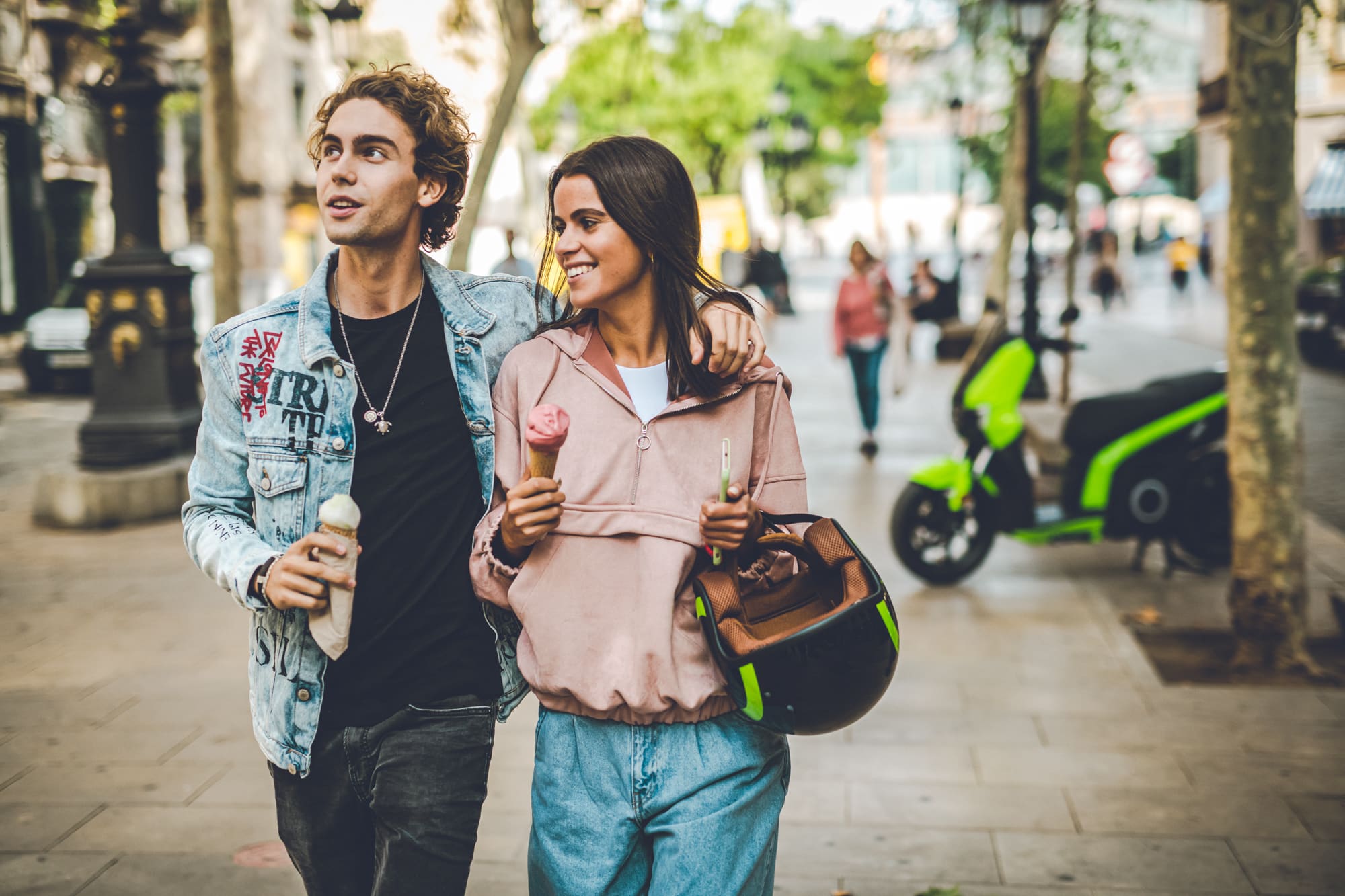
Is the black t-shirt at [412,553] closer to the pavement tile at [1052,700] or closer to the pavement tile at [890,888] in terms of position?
the pavement tile at [890,888]

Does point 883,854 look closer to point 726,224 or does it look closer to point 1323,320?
point 1323,320

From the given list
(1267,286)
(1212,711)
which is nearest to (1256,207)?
(1267,286)

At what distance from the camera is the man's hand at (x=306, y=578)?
7.03ft

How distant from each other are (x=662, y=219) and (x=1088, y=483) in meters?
5.55

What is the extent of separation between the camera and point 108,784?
15.2 feet

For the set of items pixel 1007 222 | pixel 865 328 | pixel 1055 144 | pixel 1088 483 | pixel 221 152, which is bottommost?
pixel 1088 483

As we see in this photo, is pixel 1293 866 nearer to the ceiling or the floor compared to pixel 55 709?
nearer to the floor

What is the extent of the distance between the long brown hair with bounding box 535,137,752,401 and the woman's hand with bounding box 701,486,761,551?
26cm

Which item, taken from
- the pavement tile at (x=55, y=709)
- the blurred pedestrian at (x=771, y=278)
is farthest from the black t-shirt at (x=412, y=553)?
the blurred pedestrian at (x=771, y=278)

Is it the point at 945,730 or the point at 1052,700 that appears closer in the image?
the point at 945,730

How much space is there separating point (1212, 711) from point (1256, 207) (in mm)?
2130

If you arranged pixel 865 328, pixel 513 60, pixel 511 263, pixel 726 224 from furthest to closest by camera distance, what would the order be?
1. pixel 726 224
2. pixel 511 263
3. pixel 513 60
4. pixel 865 328

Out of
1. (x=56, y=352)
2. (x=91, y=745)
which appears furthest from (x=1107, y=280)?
(x=91, y=745)

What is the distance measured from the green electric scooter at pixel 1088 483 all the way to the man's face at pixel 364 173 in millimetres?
5072
